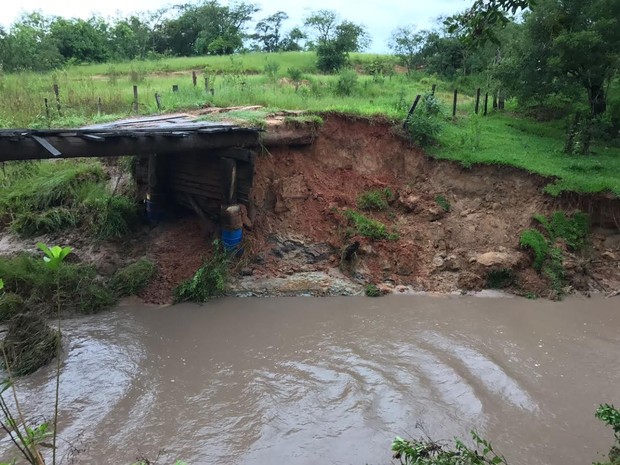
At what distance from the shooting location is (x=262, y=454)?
16.1 ft

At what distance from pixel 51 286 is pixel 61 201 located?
9.98ft

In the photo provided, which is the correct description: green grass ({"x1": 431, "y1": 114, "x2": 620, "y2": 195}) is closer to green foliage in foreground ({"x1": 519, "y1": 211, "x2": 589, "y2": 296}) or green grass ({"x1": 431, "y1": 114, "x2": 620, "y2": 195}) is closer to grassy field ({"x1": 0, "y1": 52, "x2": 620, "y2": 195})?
grassy field ({"x1": 0, "y1": 52, "x2": 620, "y2": 195})

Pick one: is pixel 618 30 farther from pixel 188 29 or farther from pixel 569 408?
pixel 188 29

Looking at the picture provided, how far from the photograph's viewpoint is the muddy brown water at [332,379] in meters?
5.10

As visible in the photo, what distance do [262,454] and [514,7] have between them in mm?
4293

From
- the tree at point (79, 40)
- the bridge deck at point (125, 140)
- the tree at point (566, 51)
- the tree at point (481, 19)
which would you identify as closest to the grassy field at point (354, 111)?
the tree at point (566, 51)

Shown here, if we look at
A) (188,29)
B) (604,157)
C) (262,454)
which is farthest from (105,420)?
(188,29)

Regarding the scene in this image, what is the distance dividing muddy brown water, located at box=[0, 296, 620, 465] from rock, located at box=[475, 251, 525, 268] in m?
0.78

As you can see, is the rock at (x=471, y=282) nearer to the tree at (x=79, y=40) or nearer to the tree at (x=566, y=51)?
the tree at (x=566, y=51)

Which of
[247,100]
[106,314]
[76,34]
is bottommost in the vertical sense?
[106,314]

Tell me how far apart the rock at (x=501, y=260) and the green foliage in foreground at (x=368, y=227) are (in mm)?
1601

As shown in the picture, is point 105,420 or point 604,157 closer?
point 105,420

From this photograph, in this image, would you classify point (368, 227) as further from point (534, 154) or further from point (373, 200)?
point (534, 154)

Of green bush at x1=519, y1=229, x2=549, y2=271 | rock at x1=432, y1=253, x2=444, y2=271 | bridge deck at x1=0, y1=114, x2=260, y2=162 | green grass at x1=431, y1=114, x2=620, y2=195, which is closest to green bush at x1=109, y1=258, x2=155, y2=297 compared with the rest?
bridge deck at x1=0, y1=114, x2=260, y2=162
